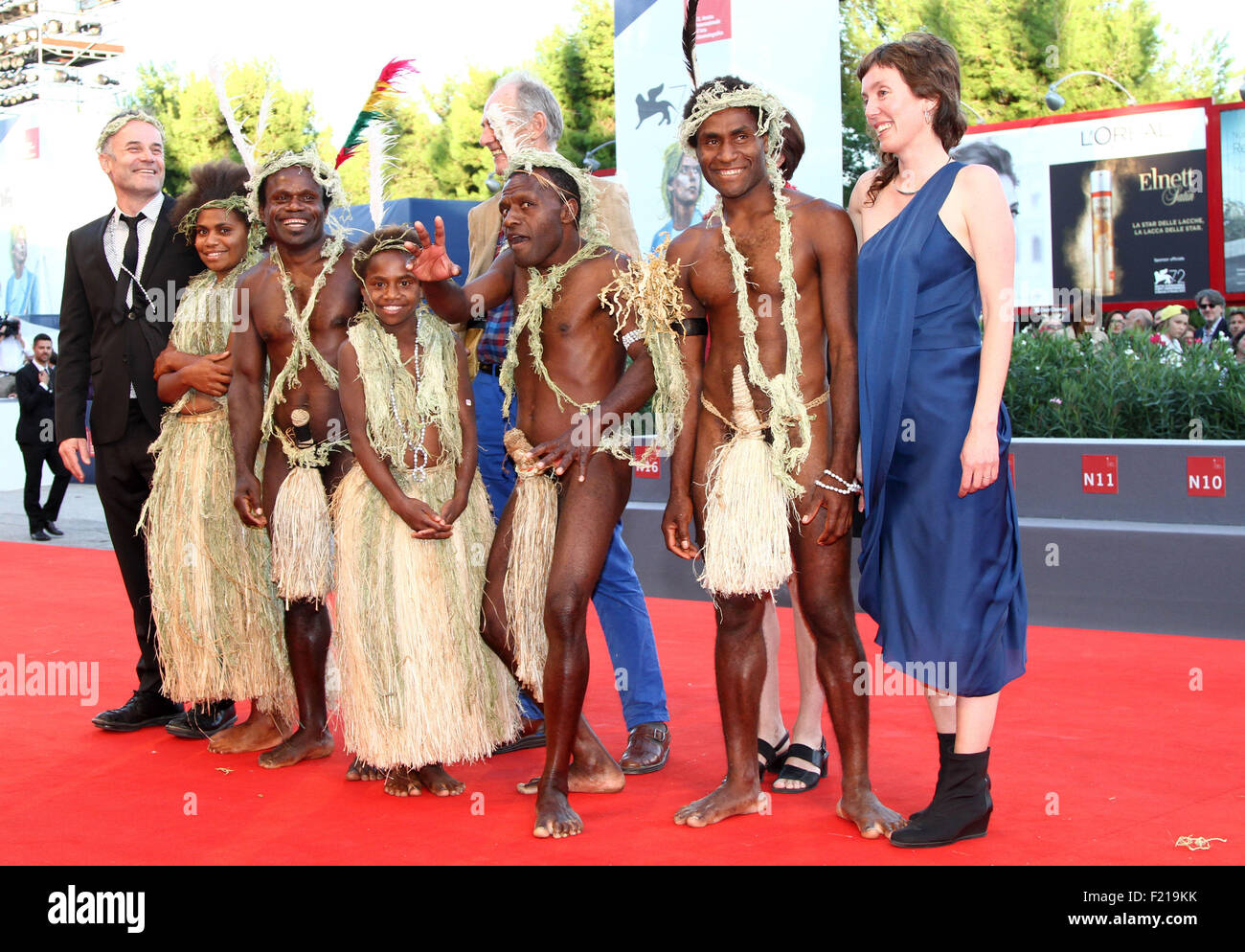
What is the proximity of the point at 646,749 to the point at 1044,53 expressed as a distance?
2813 centimetres

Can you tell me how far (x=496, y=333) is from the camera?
3.89 meters

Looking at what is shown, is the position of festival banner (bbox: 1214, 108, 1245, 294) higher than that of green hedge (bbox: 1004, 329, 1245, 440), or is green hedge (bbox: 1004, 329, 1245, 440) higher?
festival banner (bbox: 1214, 108, 1245, 294)

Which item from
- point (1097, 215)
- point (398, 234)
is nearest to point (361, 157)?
point (398, 234)

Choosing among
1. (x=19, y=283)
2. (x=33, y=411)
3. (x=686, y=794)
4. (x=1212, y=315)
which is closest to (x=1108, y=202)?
(x=1212, y=315)

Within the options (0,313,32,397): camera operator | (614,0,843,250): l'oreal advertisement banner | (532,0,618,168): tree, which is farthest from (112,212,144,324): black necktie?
(532,0,618,168): tree

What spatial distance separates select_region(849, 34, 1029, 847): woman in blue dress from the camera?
9.86ft

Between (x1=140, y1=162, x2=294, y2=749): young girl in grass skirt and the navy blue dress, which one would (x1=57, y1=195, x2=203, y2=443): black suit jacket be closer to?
(x1=140, y1=162, x2=294, y2=749): young girl in grass skirt

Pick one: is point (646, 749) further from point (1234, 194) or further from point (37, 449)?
point (1234, 194)

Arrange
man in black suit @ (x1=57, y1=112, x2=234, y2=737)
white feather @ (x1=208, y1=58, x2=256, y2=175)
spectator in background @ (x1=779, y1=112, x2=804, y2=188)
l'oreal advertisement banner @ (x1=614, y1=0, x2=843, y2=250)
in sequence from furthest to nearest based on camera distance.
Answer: l'oreal advertisement banner @ (x1=614, y1=0, x2=843, y2=250) → man in black suit @ (x1=57, y1=112, x2=234, y2=737) → white feather @ (x1=208, y1=58, x2=256, y2=175) → spectator in background @ (x1=779, y1=112, x2=804, y2=188)

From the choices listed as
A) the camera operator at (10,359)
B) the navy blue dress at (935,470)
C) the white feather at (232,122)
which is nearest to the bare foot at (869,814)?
the navy blue dress at (935,470)

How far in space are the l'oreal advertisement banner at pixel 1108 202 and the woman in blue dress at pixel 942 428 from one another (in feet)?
48.1

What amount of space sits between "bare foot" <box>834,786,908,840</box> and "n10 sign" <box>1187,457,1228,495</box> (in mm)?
3306

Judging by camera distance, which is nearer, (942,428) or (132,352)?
(942,428)

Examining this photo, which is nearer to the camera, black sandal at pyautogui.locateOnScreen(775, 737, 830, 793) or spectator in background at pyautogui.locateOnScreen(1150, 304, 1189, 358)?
black sandal at pyautogui.locateOnScreen(775, 737, 830, 793)
